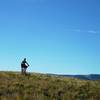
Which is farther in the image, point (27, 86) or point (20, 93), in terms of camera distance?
point (27, 86)

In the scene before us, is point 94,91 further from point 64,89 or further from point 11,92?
point 11,92

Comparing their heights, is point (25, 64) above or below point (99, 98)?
above

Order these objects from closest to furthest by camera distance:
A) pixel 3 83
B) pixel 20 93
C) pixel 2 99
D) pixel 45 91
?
pixel 2 99, pixel 20 93, pixel 45 91, pixel 3 83

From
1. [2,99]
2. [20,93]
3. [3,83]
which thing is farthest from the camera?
[3,83]

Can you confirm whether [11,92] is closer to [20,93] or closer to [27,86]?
[20,93]

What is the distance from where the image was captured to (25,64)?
3972 cm

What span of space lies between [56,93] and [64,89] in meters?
2.35

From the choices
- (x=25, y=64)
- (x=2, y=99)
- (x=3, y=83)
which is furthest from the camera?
(x=25, y=64)

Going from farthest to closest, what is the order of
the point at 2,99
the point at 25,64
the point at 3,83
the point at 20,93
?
the point at 25,64, the point at 3,83, the point at 20,93, the point at 2,99

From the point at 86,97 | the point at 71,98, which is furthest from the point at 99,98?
the point at 71,98

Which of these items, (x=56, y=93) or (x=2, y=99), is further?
(x=56, y=93)

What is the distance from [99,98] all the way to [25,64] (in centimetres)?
1489

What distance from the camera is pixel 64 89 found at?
28562 millimetres

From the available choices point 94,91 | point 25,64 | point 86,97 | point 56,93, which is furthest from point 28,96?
point 25,64
